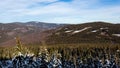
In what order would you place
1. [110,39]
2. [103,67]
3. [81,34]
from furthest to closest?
[81,34] < [110,39] < [103,67]

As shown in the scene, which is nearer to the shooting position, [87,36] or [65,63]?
[65,63]

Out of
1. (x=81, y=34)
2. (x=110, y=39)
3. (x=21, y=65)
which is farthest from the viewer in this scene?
(x=81, y=34)

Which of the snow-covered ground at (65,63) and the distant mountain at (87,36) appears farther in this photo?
the distant mountain at (87,36)

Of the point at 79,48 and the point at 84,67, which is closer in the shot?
the point at 84,67

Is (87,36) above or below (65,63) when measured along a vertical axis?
above

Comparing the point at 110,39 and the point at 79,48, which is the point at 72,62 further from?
the point at 110,39

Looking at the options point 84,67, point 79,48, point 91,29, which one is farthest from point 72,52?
point 91,29

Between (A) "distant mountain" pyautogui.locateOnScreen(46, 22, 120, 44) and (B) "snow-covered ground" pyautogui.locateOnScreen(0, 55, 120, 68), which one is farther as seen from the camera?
(A) "distant mountain" pyautogui.locateOnScreen(46, 22, 120, 44)

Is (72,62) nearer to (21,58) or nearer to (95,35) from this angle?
(21,58)

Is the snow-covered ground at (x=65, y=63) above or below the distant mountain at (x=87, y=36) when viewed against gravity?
below

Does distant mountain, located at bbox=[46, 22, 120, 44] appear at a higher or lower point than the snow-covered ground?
higher

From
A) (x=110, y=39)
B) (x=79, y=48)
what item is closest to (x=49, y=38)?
(x=110, y=39)
